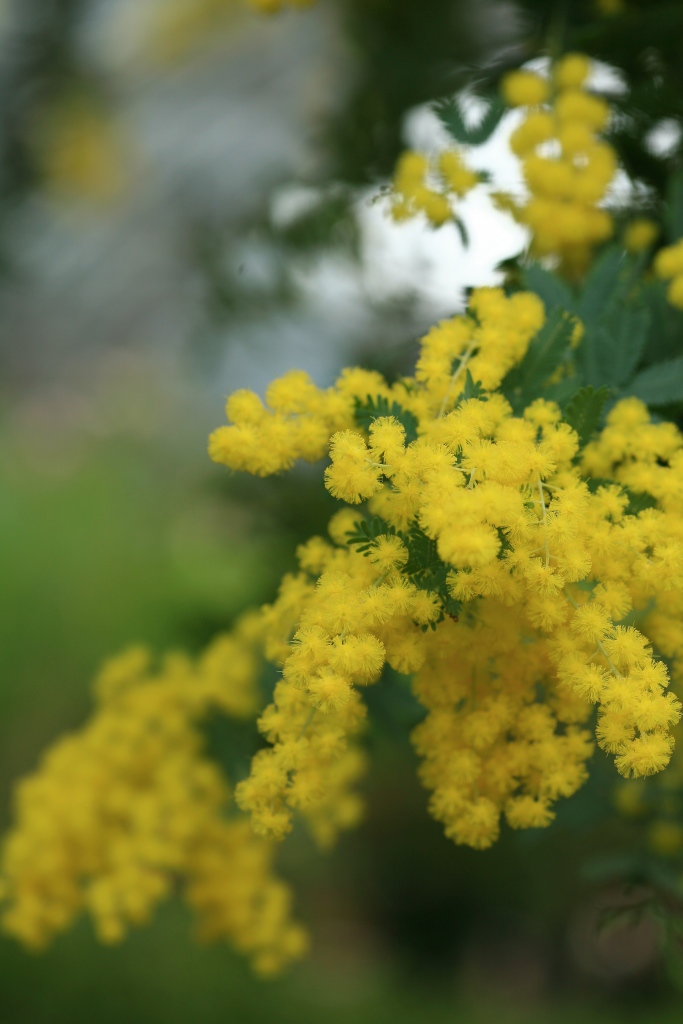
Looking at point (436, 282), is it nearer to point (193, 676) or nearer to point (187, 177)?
point (193, 676)

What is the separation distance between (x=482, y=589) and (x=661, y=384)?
0.35 metres

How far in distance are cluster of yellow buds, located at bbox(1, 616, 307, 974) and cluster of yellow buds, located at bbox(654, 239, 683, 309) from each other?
1.95 feet

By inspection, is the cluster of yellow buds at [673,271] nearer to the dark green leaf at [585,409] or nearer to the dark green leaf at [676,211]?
the dark green leaf at [676,211]

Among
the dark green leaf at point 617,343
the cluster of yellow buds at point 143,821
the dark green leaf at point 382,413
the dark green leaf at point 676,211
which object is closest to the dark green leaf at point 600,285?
the dark green leaf at point 617,343

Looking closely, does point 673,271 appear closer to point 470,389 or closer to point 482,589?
point 470,389

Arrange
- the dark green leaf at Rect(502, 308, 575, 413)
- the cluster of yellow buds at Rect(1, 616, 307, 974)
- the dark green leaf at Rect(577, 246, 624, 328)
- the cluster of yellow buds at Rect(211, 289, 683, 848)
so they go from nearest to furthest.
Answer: the cluster of yellow buds at Rect(211, 289, 683, 848) → the dark green leaf at Rect(502, 308, 575, 413) → the dark green leaf at Rect(577, 246, 624, 328) → the cluster of yellow buds at Rect(1, 616, 307, 974)

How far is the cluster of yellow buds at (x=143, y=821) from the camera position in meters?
1.05

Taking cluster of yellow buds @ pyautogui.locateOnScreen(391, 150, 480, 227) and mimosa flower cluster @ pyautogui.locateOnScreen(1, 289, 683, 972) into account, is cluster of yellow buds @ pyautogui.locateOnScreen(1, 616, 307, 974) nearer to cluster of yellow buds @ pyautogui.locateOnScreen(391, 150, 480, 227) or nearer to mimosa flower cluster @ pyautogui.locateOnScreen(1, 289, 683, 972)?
mimosa flower cluster @ pyautogui.locateOnScreen(1, 289, 683, 972)

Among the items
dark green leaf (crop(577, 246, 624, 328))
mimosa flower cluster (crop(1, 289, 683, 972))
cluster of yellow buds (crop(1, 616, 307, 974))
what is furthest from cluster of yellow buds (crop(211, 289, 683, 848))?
cluster of yellow buds (crop(1, 616, 307, 974))

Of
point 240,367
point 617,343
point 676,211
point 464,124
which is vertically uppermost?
point 240,367

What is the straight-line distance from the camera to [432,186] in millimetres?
871

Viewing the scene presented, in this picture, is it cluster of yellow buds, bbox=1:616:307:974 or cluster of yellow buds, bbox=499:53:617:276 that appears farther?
cluster of yellow buds, bbox=1:616:307:974

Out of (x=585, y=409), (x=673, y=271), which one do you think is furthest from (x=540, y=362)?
(x=673, y=271)

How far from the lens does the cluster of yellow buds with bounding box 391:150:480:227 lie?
856 mm
